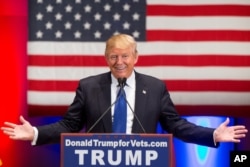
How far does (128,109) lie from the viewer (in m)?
2.68

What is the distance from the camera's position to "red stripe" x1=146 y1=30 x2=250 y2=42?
409 centimetres

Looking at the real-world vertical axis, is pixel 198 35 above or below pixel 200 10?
below

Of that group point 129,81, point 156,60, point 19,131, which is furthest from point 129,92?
point 156,60

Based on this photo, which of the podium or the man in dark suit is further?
the man in dark suit

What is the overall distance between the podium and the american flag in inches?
77.9

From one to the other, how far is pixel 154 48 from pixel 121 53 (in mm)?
1434

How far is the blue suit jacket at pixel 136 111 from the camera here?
2.67 m

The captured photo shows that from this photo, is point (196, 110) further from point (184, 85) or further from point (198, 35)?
point (198, 35)

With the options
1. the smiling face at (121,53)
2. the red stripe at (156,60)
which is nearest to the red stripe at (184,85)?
the red stripe at (156,60)

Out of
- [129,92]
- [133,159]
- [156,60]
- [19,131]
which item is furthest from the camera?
[156,60]

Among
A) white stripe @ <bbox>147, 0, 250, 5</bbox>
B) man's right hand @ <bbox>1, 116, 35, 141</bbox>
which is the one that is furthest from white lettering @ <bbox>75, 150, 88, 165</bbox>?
white stripe @ <bbox>147, 0, 250, 5</bbox>

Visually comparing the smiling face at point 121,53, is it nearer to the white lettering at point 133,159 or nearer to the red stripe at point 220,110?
the white lettering at point 133,159

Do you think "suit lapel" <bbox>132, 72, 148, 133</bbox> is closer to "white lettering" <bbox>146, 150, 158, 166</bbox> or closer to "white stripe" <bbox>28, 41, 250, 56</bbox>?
"white lettering" <bbox>146, 150, 158, 166</bbox>

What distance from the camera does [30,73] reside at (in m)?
4.09
